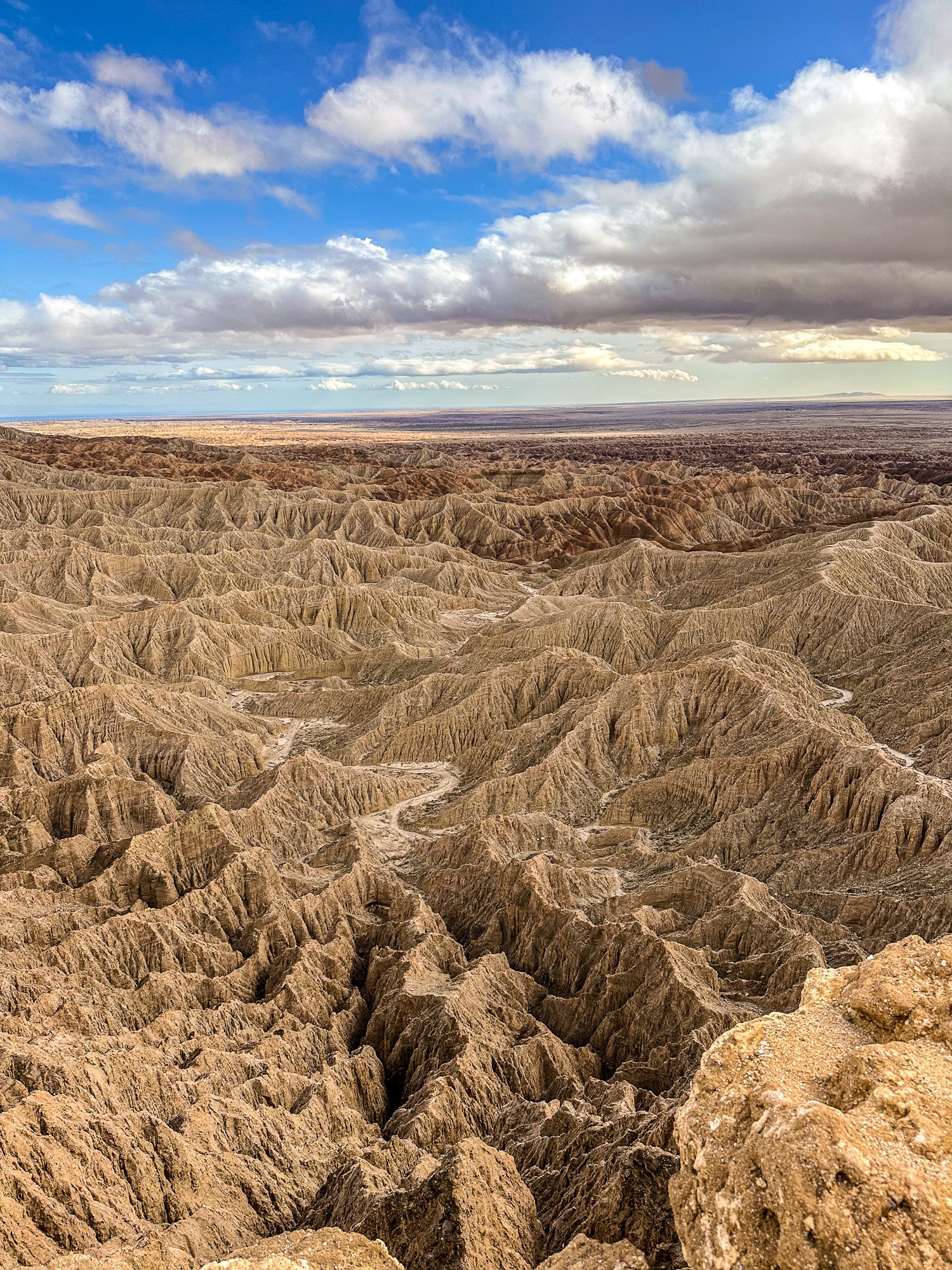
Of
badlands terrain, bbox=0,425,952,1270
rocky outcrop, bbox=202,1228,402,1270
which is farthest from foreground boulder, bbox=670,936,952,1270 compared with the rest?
rocky outcrop, bbox=202,1228,402,1270

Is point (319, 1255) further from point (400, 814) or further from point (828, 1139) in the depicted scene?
point (400, 814)

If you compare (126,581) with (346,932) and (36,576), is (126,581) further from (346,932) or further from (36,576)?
(346,932)

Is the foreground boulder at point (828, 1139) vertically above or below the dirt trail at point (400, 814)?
above

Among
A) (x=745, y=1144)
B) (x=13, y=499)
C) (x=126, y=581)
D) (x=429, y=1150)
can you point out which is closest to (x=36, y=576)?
(x=126, y=581)

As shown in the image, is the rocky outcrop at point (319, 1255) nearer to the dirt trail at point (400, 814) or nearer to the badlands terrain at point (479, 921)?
the badlands terrain at point (479, 921)

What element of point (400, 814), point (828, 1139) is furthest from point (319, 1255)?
point (400, 814)

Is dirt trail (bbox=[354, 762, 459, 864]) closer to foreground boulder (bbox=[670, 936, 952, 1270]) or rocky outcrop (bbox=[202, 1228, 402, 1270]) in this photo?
rocky outcrop (bbox=[202, 1228, 402, 1270])

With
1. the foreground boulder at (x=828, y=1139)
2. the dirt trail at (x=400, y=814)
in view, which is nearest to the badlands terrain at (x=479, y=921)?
the foreground boulder at (x=828, y=1139)
